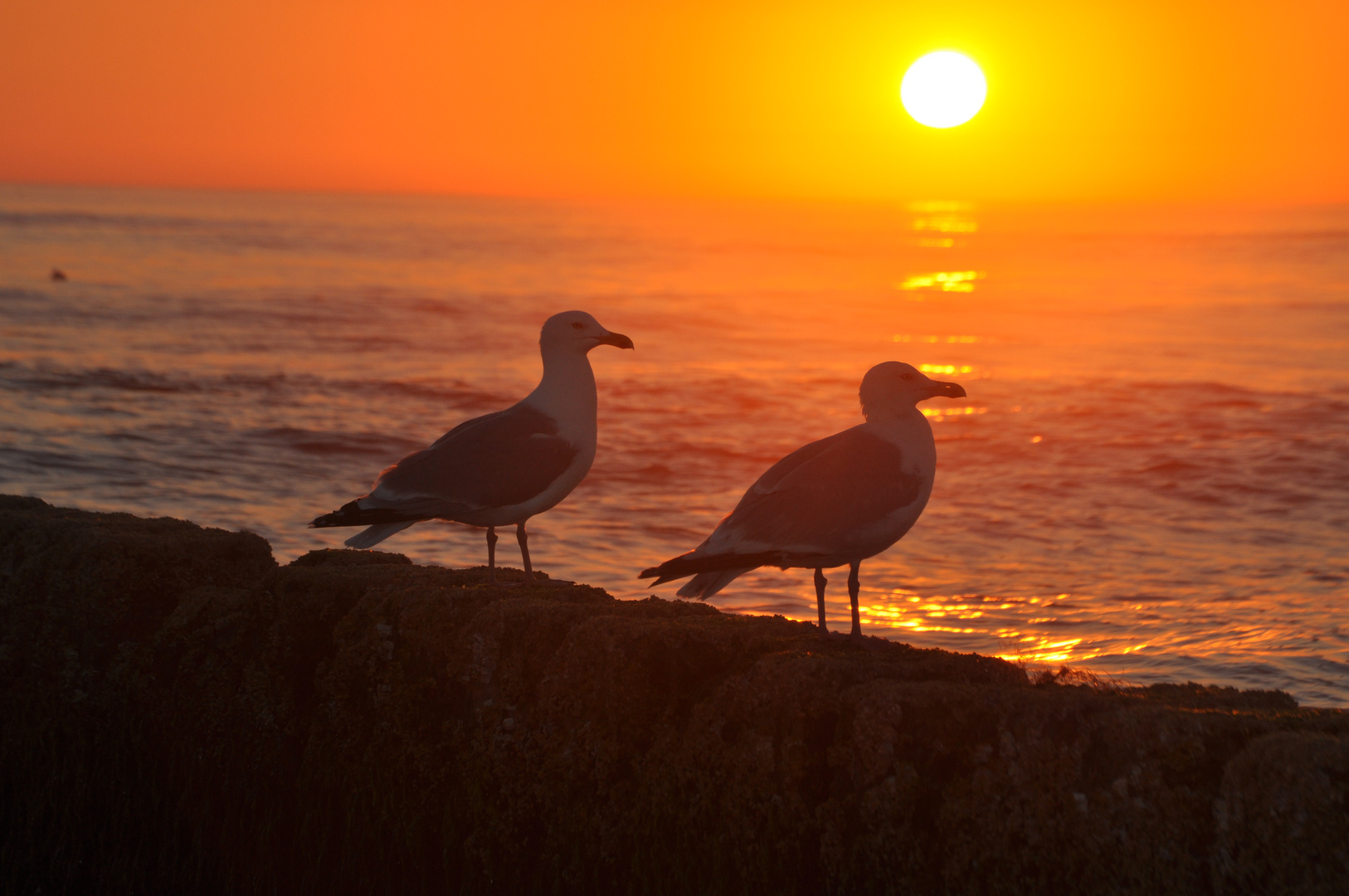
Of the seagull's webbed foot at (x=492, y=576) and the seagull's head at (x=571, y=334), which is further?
the seagull's head at (x=571, y=334)

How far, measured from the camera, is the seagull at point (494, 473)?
5.52 meters

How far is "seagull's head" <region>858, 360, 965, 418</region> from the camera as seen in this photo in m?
5.23

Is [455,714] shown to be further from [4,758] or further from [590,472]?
[590,472]

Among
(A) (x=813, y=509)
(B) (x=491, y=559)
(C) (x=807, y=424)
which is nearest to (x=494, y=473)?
(B) (x=491, y=559)

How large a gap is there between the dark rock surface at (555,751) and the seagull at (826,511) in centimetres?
25

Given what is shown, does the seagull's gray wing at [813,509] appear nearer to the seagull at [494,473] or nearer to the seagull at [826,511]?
the seagull at [826,511]

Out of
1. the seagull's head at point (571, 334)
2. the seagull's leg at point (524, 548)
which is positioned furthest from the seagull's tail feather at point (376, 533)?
the seagull's head at point (571, 334)

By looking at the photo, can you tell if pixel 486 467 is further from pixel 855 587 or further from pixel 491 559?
pixel 855 587

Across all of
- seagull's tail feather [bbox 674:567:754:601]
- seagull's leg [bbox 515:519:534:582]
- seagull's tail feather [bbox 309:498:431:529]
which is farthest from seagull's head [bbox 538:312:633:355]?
seagull's tail feather [bbox 674:567:754:601]

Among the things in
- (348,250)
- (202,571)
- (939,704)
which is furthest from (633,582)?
(348,250)

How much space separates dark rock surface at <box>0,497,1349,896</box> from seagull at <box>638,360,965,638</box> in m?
0.25

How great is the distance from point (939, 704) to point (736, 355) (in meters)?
22.0

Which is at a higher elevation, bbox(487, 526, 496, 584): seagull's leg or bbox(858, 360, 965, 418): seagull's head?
bbox(858, 360, 965, 418): seagull's head

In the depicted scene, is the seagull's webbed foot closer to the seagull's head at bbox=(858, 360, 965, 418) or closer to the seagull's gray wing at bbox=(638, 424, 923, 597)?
the seagull's gray wing at bbox=(638, 424, 923, 597)
